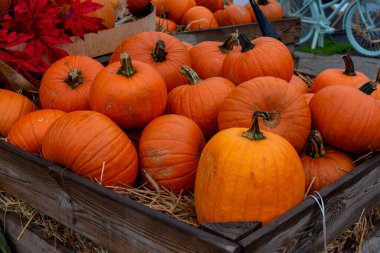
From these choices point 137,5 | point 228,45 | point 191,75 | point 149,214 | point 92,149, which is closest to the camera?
point 149,214

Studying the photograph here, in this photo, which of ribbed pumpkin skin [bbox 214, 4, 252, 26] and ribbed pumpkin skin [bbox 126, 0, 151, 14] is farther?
ribbed pumpkin skin [bbox 214, 4, 252, 26]

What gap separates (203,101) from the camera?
1.98m

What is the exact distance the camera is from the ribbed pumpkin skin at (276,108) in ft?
5.76

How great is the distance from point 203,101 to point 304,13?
739 centimetres

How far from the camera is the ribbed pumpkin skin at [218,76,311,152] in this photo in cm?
175

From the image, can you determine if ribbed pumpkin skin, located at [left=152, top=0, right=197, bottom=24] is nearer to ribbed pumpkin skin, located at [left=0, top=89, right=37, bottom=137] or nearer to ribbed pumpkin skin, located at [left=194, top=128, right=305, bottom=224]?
ribbed pumpkin skin, located at [left=0, top=89, right=37, bottom=137]

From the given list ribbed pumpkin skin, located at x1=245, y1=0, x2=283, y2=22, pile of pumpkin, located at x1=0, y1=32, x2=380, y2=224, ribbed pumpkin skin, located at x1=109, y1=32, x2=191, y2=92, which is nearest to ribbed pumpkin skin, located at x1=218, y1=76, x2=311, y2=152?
pile of pumpkin, located at x1=0, y1=32, x2=380, y2=224

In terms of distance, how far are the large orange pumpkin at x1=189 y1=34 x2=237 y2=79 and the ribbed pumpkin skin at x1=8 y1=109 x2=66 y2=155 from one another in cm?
81

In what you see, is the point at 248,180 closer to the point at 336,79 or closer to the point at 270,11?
the point at 336,79

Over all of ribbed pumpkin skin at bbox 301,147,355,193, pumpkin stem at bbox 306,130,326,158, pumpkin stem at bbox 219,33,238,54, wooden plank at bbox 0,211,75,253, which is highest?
pumpkin stem at bbox 219,33,238,54

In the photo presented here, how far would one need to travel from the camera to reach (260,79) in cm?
182

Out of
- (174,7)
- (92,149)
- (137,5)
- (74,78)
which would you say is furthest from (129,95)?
(174,7)

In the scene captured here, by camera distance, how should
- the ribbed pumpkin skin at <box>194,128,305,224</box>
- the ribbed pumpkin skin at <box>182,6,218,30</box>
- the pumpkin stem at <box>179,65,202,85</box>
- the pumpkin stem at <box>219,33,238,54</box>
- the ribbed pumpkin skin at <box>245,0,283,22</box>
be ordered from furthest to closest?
the ribbed pumpkin skin at <box>245,0,283,22</box>, the ribbed pumpkin skin at <box>182,6,218,30</box>, the pumpkin stem at <box>219,33,238,54</box>, the pumpkin stem at <box>179,65,202,85</box>, the ribbed pumpkin skin at <box>194,128,305,224</box>

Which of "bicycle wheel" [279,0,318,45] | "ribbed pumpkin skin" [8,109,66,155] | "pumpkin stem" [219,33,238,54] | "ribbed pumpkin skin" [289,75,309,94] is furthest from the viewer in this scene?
"bicycle wheel" [279,0,318,45]
